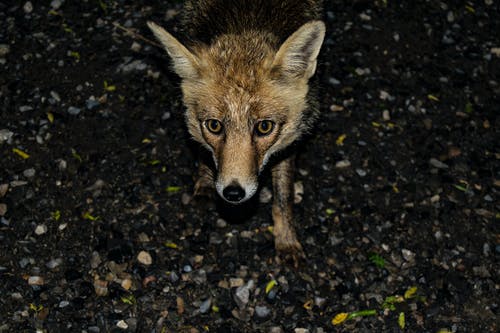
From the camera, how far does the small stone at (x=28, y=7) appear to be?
255 inches

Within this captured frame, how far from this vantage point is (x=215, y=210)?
5152mm

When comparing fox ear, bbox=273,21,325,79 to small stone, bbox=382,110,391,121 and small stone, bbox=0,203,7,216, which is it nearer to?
small stone, bbox=382,110,391,121

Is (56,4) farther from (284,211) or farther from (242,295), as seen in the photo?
(242,295)

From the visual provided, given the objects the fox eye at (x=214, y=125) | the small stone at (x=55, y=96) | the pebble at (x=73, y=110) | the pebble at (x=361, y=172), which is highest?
the fox eye at (x=214, y=125)

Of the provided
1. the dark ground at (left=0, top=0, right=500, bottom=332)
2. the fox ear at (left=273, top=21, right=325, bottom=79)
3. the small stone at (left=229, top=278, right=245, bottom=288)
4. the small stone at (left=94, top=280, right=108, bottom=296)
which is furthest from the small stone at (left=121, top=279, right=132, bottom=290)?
the fox ear at (left=273, top=21, right=325, bottom=79)

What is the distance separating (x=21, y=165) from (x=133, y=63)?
1.63 m

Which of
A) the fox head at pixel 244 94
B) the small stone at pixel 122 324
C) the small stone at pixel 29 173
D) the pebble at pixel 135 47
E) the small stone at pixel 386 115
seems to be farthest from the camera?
the pebble at pixel 135 47

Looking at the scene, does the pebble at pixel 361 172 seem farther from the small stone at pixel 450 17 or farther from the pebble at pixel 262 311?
the small stone at pixel 450 17

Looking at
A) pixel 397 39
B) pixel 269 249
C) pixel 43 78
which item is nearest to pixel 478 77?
pixel 397 39

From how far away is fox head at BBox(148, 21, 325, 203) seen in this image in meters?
3.90

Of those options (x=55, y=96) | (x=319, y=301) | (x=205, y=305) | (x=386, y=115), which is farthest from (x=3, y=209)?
(x=386, y=115)

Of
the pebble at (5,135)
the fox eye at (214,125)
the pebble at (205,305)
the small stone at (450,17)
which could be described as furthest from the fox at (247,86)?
the small stone at (450,17)

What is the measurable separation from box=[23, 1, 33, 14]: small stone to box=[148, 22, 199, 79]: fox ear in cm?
311

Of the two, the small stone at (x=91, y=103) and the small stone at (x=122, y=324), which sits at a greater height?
the small stone at (x=91, y=103)
